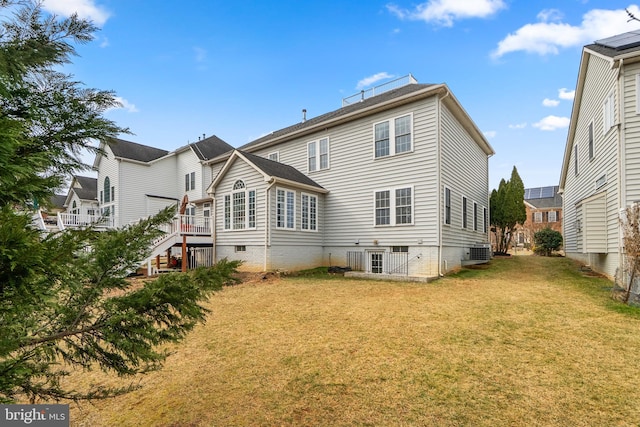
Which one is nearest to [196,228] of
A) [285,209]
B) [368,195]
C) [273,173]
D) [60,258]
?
[285,209]

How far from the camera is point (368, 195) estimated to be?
13.6 m

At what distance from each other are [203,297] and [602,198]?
12412 mm

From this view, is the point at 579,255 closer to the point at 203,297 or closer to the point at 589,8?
the point at 589,8

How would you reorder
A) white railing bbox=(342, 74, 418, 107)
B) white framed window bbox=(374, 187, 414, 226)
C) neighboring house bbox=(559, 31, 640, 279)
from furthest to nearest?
white railing bbox=(342, 74, 418, 107)
white framed window bbox=(374, 187, 414, 226)
neighboring house bbox=(559, 31, 640, 279)

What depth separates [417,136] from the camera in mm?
12203

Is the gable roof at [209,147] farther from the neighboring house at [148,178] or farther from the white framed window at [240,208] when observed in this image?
→ the white framed window at [240,208]

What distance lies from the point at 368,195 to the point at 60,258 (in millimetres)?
12609

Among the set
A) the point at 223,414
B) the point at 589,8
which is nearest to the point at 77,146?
the point at 223,414

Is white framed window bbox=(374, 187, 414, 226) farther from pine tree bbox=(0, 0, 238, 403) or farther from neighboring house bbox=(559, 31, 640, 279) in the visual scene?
pine tree bbox=(0, 0, 238, 403)

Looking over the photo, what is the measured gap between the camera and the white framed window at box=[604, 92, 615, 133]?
8734 mm

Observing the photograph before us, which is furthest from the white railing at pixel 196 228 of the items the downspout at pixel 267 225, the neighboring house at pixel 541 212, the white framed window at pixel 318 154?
the neighboring house at pixel 541 212

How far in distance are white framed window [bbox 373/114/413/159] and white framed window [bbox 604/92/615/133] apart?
601cm

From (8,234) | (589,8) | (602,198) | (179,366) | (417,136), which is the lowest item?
(179,366)

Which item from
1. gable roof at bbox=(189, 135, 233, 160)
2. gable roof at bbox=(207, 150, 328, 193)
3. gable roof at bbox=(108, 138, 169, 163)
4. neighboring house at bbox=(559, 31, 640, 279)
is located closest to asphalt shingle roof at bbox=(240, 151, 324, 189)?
gable roof at bbox=(207, 150, 328, 193)
